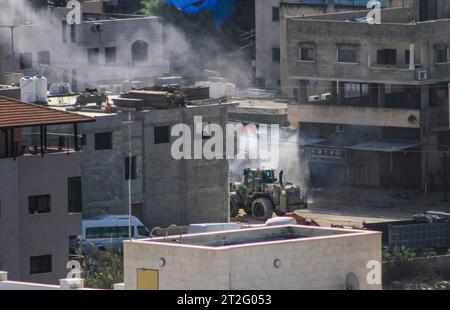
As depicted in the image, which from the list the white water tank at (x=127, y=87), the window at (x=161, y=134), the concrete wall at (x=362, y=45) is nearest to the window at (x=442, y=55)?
the concrete wall at (x=362, y=45)

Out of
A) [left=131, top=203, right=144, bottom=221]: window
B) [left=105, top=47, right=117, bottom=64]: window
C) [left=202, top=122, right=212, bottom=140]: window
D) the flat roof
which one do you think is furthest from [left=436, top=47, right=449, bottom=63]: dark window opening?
the flat roof

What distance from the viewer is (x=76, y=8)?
81.4 meters

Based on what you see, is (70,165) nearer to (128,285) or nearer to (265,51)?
(128,285)

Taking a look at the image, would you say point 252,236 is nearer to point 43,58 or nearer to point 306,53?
point 306,53

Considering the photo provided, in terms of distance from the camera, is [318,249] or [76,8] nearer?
[318,249]

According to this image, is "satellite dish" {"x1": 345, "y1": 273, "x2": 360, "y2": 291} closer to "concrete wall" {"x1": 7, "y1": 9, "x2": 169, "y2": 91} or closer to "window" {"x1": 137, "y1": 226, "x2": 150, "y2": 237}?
"window" {"x1": 137, "y1": 226, "x2": 150, "y2": 237}

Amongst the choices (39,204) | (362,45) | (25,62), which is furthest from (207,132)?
(25,62)

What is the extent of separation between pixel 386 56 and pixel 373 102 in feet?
4.78

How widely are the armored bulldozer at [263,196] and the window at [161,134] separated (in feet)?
15.6

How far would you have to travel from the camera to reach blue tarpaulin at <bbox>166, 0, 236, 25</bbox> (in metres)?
85.3

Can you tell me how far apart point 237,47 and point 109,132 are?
1634 inches

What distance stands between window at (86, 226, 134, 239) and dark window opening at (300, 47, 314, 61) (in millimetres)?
16518

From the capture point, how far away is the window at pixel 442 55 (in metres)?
69.9

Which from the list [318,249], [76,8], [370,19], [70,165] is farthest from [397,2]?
[318,249]
